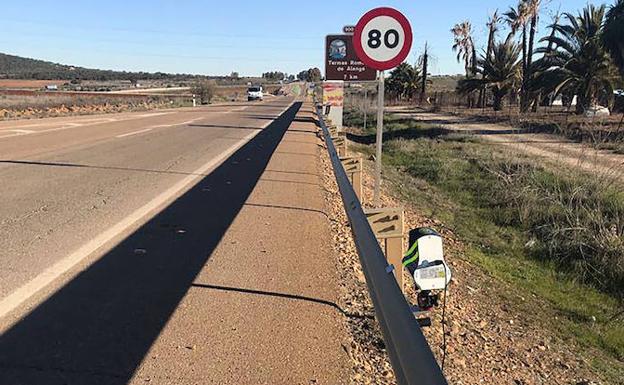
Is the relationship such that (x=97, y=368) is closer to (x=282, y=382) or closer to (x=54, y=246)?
(x=282, y=382)

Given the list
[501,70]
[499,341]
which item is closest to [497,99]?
[501,70]

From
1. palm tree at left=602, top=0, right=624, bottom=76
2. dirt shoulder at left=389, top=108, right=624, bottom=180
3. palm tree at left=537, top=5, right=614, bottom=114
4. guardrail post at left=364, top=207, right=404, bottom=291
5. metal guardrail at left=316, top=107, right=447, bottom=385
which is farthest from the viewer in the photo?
palm tree at left=537, top=5, right=614, bottom=114

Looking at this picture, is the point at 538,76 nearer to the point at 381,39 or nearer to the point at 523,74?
the point at 523,74

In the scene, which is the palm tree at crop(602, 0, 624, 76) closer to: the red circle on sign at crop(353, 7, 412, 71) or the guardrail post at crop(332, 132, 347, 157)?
the guardrail post at crop(332, 132, 347, 157)

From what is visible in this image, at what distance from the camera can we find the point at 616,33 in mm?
23234

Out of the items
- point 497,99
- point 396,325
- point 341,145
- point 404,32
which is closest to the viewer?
point 396,325

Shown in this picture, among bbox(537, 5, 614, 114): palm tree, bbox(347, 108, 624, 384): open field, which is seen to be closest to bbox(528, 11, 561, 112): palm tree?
bbox(537, 5, 614, 114): palm tree

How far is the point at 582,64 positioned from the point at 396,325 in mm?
32985

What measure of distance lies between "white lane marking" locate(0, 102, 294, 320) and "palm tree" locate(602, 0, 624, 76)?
69.9ft

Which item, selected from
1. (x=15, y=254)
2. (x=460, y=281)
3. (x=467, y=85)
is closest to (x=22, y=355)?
(x=15, y=254)

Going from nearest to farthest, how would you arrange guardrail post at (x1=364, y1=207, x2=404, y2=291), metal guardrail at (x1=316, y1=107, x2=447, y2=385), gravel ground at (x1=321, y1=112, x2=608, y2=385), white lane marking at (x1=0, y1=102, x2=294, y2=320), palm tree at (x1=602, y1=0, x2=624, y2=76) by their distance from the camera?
metal guardrail at (x1=316, y1=107, x2=447, y2=385)
gravel ground at (x1=321, y1=112, x2=608, y2=385)
white lane marking at (x1=0, y1=102, x2=294, y2=320)
guardrail post at (x1=364, y1=207, x2=404, y2=291)
palm tree at (x1=602, y1=0, x2=624, y2=76)

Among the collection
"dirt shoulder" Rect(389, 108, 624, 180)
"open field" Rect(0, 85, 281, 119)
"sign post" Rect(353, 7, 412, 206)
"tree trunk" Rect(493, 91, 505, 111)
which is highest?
"sign post" Rect(353, 7, 412, 206)

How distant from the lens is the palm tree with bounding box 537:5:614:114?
30172mm

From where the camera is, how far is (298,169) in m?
11.5
